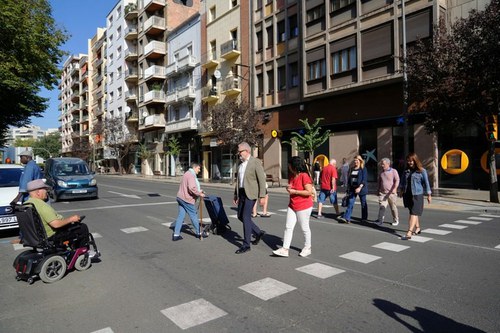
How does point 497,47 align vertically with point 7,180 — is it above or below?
above

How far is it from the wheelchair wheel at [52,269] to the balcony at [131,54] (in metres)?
46.4

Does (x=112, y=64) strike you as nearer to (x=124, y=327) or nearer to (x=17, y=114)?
A: (x=17, y=114)

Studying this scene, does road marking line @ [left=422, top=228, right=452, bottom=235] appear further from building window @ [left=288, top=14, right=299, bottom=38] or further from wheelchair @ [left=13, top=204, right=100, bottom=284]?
building window @ [left=288, top=14, right=299, bottom=38]

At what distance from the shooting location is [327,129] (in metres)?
22.4

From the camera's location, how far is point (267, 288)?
4.41m

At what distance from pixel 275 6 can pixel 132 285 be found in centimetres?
2596

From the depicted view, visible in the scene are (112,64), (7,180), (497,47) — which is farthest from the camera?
(112,64)

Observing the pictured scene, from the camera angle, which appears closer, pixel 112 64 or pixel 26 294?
pixel 26 294

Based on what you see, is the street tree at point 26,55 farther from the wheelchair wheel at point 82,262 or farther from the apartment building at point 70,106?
the apartment building at point 70,106

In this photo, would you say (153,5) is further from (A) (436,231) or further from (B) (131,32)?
(A) (436,231)

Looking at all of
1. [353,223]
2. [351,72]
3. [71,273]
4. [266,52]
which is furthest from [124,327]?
[266,52]

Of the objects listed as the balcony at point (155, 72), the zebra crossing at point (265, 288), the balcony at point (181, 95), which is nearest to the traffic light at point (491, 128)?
the zebra crossing at point (265, 288)

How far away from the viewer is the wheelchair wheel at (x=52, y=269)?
468 centimetres

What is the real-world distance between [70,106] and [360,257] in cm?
8899
